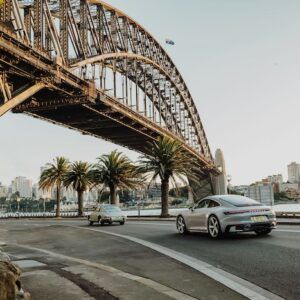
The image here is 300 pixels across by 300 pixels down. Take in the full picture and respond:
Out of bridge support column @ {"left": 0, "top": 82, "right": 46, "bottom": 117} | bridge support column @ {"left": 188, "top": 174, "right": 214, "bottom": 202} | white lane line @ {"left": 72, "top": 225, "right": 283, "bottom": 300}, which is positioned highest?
bridge support column @ {"left": 0, "top": 82, "right": 46, "bottom": 117}

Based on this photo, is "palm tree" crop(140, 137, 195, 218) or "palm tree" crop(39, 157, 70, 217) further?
"palm tree" crop(39, 157, 70, 217)

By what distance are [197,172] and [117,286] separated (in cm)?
7903

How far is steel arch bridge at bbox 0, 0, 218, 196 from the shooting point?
1173 inches

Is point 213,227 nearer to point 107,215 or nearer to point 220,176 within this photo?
point 107,215

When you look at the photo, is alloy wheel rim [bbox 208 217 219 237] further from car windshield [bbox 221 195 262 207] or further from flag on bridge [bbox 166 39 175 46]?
flag on bridge [bbox 166 39 175 46]

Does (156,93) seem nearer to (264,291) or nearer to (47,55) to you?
(47,55)

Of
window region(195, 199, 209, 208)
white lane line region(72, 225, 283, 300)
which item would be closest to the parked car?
window region(195, 199, 209, 208)

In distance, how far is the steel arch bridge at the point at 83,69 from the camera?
2980 cm

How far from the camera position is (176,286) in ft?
20.5

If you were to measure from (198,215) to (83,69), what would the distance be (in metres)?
30.1

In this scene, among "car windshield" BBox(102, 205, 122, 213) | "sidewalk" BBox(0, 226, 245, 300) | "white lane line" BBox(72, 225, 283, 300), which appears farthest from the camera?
"car windshield" BBox(102, 205, 122, 213)

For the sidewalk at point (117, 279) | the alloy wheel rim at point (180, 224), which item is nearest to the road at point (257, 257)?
the sidewalk at point (117, 279)

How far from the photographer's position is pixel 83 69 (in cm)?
4116

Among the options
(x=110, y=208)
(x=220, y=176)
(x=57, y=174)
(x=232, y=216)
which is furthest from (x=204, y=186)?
(x=232, y=216)
